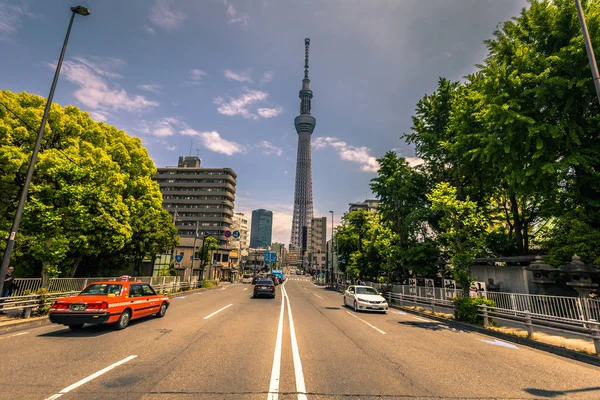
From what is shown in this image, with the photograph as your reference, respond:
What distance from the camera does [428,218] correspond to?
2456cm

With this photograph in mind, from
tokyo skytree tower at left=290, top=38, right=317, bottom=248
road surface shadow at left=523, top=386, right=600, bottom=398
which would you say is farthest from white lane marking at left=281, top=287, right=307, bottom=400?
tokyo skytree tower at left=290, top=38, right=317, bottom=248

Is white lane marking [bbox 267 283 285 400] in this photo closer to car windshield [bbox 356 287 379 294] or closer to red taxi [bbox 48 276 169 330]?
red taxi [bbox 48 276 169 330]

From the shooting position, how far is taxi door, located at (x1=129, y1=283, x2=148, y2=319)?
993cm

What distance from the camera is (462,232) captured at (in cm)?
1378

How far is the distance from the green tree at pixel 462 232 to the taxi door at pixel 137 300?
1360 centimetres

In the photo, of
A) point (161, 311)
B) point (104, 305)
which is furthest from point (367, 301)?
point (104, 305)

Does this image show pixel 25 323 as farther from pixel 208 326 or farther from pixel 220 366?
pixel 220 366

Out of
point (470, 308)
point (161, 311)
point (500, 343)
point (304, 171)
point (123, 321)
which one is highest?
point (304, 171)

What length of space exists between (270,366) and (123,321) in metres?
6.30

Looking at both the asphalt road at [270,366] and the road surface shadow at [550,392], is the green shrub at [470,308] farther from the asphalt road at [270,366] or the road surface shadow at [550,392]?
the road surface shadow at [550,392]

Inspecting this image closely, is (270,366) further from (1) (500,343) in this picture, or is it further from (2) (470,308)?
(2) (470,308)

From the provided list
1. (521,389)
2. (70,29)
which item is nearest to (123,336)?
(521,389)

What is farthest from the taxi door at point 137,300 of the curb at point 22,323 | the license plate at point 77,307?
the curb at point 22,323

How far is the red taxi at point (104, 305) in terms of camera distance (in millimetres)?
8328
